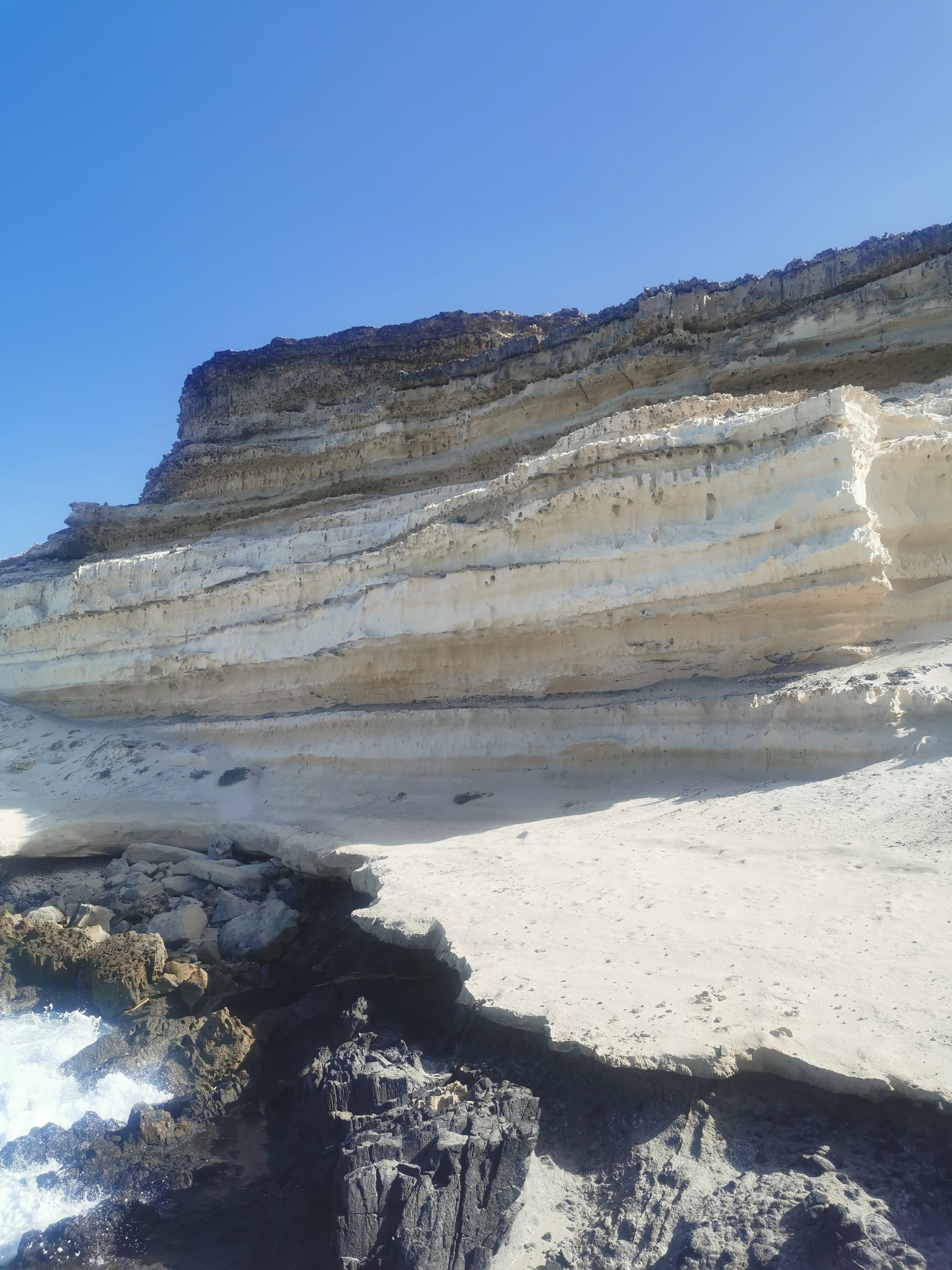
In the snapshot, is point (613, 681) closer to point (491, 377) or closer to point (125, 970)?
point (125, 970)

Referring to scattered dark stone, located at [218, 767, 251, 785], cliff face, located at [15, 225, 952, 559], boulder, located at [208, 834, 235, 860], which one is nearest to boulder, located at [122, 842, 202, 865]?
boulder, located at [208, 834, 235, 860]

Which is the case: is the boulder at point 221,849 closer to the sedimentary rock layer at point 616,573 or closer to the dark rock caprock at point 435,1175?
the sedimentary rock layer at point 616,573

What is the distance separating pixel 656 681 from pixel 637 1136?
461 centimetres

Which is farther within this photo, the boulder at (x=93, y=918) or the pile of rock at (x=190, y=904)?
the boulder at (x=93, y=918)

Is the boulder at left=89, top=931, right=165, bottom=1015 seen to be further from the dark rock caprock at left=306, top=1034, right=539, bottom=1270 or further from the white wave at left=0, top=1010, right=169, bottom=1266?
the dark rock caprock at left=306, top=1034, right=539, bottom=1270

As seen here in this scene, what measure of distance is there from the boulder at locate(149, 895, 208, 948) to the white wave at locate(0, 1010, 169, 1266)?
0.89 m

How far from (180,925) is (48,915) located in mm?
1367

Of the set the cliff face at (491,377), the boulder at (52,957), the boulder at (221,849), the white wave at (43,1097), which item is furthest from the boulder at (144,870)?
the cliff face at (491,377)

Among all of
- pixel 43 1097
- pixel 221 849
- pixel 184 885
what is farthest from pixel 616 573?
pixel 43 1097

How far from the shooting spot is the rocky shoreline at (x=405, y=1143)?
2.69 m

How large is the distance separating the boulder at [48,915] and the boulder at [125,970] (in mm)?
1178

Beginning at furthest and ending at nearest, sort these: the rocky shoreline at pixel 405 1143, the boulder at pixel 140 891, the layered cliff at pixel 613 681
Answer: the boulder at pixel 140 891
the layered cliff at pixel 613 681
the rocky shoreline at pixel 405 1143

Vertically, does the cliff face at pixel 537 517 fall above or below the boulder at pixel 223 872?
above

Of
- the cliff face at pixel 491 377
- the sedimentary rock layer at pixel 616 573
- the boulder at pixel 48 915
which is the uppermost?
the cliff face at pixel 491 377
